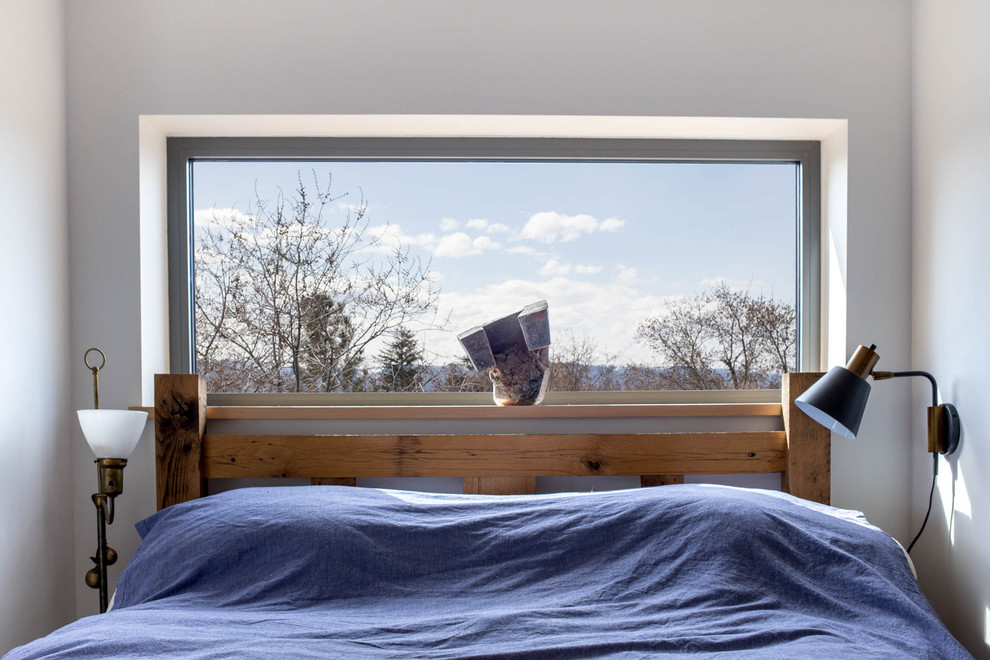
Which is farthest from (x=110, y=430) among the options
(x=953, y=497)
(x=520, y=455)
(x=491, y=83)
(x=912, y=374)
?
(x=953, y=497)

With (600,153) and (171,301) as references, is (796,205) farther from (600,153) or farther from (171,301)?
(171,301)

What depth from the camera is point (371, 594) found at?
143cm

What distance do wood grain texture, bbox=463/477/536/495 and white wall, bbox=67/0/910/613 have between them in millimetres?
909

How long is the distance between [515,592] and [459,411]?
2.13ft

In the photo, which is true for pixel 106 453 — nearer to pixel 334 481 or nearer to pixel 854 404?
pixel 334 481

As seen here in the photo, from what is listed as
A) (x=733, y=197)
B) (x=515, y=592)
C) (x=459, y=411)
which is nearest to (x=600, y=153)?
(x=733, y=197)

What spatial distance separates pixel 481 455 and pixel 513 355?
0.31 metres

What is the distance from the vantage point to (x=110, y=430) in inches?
64.9

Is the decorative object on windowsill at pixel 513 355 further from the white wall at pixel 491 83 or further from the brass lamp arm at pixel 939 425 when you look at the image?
the brass lamp arm at pixel 939 425

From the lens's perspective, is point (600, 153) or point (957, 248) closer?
point (957, 248)

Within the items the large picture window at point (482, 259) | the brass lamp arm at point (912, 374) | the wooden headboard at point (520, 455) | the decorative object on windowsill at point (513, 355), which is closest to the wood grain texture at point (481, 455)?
the wooden headboard at point (520, 455)

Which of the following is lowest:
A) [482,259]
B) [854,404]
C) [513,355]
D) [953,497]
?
[953,497]

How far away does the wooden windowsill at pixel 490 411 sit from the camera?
6.42 feet

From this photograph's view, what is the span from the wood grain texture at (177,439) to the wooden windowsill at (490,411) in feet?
0.36
